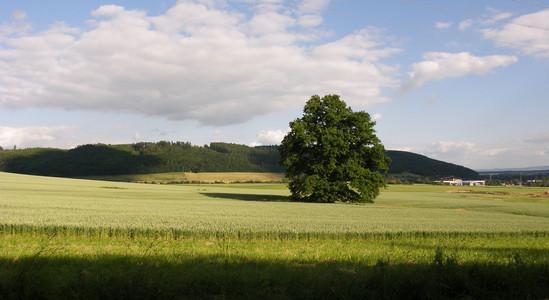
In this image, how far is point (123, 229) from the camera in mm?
14859

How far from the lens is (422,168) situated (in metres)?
180

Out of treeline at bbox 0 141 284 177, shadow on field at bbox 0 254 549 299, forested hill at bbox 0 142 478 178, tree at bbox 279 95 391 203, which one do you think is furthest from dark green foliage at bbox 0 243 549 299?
treeline at bbox 0 141 284 177

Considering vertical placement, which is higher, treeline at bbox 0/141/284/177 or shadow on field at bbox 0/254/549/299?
treeline at bbox 0/141/284/177

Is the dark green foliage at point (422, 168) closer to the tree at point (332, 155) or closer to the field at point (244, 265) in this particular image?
the tree at point (332, 155)

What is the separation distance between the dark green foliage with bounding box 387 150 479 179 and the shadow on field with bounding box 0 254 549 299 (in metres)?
168

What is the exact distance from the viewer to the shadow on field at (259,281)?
6855 millimetres

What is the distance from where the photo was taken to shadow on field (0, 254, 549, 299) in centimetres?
686

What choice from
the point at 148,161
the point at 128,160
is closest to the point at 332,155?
the point at 148,161

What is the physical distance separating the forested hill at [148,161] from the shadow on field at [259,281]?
406ft

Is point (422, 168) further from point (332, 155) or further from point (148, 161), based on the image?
point (332, 155)

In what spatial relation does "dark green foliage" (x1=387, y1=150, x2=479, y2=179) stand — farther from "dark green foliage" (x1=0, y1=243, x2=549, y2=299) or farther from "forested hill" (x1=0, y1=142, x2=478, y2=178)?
"dark green foliage" (x1=0, y1=243, x2=549, y2=299)

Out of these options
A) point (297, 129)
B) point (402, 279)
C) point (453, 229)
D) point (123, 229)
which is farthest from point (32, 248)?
point (297, 129)

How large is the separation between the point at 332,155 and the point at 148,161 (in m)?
141

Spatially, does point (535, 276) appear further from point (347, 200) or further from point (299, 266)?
point (347, 200)
